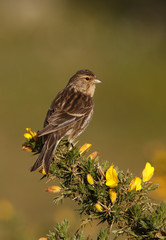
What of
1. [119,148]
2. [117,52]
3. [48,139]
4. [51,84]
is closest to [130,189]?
[48,139]

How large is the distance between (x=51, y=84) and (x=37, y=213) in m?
6.78

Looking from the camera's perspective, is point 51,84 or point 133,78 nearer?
point 51,84

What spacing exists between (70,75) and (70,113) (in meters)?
8.26

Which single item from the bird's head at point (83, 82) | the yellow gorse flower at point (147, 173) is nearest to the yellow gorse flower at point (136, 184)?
the yellow gorse flower at point (147, 173)

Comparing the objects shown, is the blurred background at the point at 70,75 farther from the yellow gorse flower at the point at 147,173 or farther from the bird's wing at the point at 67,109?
the bird's wing at the point at 67,109

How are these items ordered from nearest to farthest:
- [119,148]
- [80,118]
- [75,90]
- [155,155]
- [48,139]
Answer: [155,155] < [48,139] < [80,118] < [75,90] < [119,148]

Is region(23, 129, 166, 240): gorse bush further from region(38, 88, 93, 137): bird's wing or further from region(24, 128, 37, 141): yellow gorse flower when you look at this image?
region(38, 88, 93, 137): bird's wing

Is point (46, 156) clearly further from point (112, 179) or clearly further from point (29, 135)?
point (112, 179)

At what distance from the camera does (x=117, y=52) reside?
52.1 feet

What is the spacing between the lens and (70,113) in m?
4.20

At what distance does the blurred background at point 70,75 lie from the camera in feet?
18.8

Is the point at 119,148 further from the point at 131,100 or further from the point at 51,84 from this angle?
the point at 51,84

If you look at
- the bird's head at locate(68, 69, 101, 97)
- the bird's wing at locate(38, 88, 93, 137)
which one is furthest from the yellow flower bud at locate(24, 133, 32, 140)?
the bird's head at locate(68, 69, 101, 97)

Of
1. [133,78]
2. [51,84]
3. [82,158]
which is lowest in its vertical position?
[82,158]
